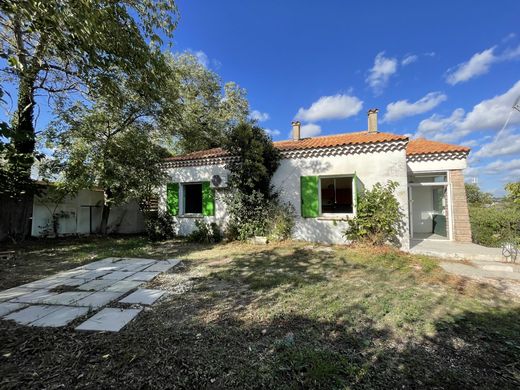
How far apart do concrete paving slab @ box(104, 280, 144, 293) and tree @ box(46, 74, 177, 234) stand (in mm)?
6001

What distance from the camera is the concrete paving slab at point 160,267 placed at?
6.04 meters

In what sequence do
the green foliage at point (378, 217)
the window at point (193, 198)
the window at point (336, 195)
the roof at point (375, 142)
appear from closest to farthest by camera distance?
the green foliage at point (378, 217)
the roof at point (375, 142)
the window at point (336, 195)
the window at point (193, 198)

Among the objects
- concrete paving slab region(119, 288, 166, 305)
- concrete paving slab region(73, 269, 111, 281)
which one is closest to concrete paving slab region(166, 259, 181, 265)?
concrete paving slab region(73, 269, 111, 281)

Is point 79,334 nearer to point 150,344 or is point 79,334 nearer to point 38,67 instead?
point 150,344

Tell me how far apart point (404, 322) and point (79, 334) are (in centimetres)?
413

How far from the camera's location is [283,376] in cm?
229

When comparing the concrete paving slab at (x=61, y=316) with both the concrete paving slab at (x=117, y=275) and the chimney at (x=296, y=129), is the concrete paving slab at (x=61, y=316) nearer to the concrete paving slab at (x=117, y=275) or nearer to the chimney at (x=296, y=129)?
the concrete paving slab at (x=117, y=275)

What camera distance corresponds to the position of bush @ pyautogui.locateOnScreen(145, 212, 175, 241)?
10.7 metres

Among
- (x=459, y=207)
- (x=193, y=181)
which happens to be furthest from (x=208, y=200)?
(x=459, y=207)

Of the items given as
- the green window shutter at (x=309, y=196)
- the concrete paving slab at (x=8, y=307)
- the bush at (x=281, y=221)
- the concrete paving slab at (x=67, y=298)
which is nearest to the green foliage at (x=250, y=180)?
the bush at (x=281, y=221)

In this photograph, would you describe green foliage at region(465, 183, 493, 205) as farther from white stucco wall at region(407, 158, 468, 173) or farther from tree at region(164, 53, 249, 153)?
tree at region(164, 53, 249, 153)

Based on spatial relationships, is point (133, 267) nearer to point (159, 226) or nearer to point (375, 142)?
point (159, 226)

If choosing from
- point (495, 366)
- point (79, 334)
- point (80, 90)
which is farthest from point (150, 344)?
point (80, 90)

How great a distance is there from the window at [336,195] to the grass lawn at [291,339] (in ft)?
16.1
